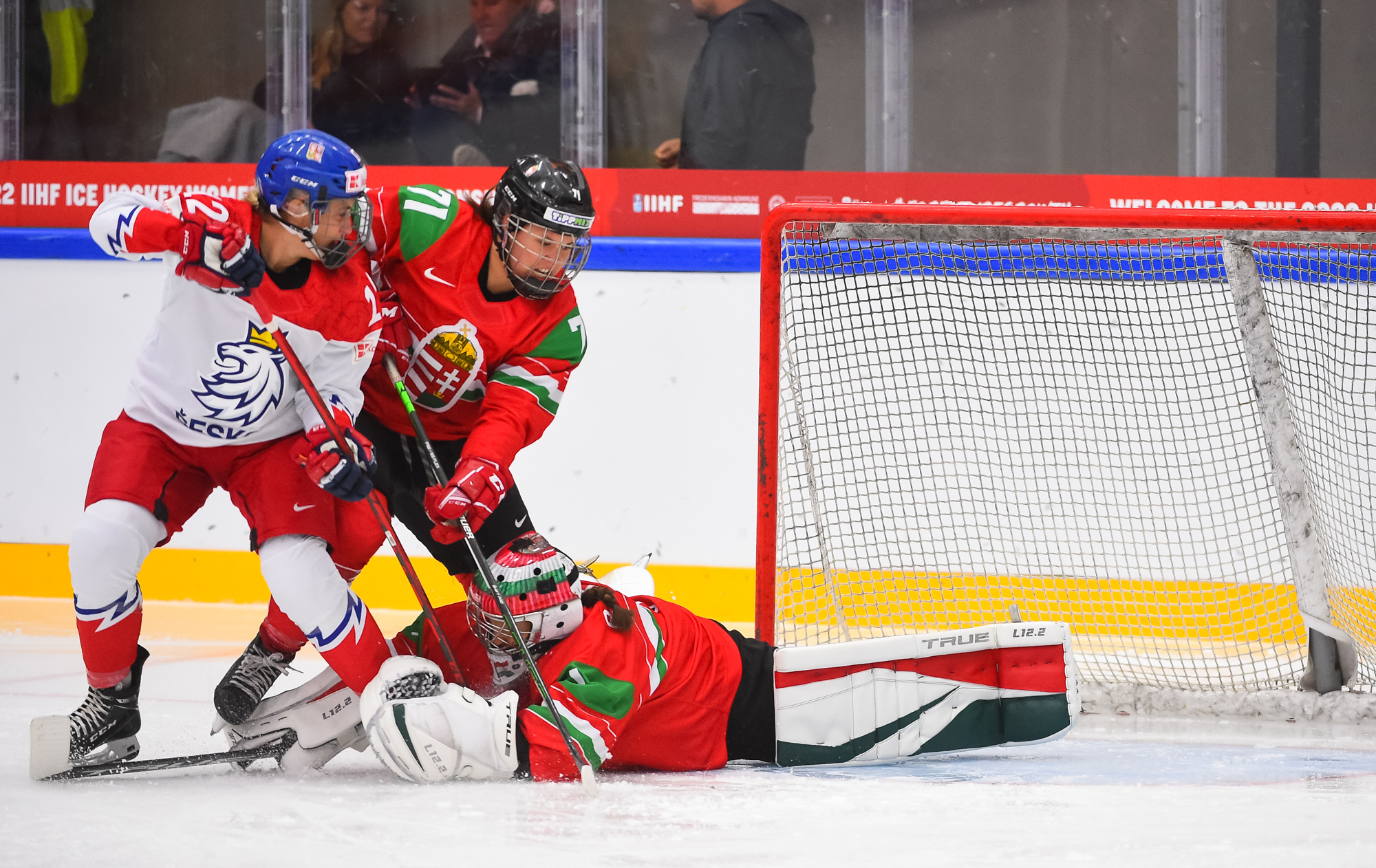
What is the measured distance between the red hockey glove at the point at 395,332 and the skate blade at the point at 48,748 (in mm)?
772

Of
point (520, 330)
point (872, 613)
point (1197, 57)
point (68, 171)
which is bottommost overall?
point (872, 613)

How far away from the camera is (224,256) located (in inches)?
68.2

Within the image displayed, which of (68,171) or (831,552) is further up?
(68,171)

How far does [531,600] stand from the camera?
1.86 meters

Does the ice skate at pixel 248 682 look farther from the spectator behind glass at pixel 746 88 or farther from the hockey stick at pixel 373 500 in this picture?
the spectator behind glass at pixel 746 88

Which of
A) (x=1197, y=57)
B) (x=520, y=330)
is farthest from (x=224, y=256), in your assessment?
(x=1197, y=57)

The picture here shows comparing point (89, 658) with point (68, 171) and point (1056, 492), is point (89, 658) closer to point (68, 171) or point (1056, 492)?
point (1056, 492)

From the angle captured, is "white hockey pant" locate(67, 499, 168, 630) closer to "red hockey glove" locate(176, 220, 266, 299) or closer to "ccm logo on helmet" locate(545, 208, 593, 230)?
"red hockey glove" locate(176, 220, 266, 299)

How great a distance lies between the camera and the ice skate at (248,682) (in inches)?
75.9

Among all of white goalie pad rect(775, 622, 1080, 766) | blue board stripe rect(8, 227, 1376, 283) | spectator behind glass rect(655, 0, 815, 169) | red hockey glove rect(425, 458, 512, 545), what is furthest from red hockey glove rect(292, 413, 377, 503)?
spectator behind glass rect(655, 0, 815, 169)

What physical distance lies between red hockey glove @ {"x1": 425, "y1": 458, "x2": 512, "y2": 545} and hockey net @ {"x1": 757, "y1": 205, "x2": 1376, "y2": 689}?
58 centimetres

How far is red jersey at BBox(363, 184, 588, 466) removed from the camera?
2.07 meters

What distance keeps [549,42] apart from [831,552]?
2.29 m

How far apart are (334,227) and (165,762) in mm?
851
